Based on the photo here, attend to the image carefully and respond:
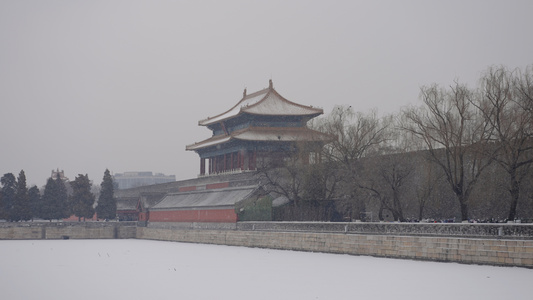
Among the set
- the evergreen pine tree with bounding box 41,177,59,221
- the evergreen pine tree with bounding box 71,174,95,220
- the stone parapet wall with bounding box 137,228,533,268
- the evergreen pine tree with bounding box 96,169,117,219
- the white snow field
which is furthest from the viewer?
the evergreen pine tree with bounding box 96,169,117,219

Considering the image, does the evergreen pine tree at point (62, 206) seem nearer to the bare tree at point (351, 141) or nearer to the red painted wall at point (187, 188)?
the red painted wall at point (187, 188)

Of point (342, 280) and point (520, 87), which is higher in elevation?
point (520, 87)

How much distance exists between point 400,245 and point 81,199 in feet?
143

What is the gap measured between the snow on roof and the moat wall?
1749 mm

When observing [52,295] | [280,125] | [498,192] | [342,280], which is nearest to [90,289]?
[52,295]

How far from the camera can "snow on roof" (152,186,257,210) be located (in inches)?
1869

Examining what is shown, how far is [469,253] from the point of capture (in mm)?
24016

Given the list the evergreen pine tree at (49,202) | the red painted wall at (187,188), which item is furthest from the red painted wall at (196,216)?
the evergreen pine tree at (49,202)

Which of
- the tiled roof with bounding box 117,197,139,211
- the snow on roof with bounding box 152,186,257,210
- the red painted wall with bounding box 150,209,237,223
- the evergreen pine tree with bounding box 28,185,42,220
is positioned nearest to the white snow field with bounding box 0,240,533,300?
the red painted wall with bounding box 150,209,237,223

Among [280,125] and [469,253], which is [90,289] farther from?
[280,125]

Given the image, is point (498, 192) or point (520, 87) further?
point (498, 192)

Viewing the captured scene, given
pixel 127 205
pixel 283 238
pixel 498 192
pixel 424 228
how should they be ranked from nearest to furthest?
pixel 424 228 < pixel 498 192 < pixel 283 238 < pixel 127 205

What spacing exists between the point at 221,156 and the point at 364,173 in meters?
25.1

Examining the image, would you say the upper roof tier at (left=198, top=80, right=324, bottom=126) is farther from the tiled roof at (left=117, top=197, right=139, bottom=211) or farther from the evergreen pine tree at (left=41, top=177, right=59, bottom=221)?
the evergreen pine tree at (left=41, top=177, right=59, bottom=221)
